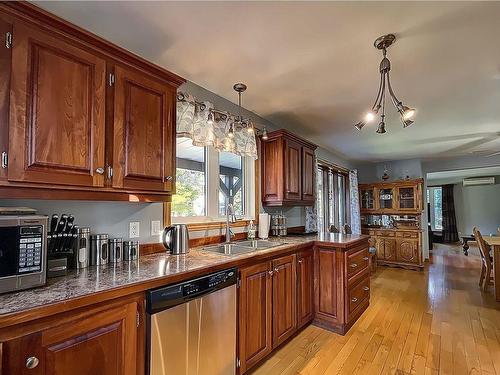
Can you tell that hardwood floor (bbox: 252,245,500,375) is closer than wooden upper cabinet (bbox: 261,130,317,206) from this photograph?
Yes

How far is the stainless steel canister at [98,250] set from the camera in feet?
5.48

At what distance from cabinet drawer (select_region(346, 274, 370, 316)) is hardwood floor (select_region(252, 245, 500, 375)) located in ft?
0.63

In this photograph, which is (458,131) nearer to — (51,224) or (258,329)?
(258,329)

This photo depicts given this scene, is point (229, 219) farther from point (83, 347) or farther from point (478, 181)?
point (478, 181)

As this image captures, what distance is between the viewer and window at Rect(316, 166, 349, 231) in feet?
16.9

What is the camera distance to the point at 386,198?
6145 mm

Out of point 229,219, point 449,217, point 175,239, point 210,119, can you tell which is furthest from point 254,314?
point 449,217

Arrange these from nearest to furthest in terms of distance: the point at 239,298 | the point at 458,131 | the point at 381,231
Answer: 1. the point at 239,298
2. the point at 458,131
3. the point at 381,231

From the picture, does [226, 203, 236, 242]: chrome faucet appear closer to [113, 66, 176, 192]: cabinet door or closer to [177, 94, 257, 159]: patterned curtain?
[177, 94, 257, 159]: patterned curtain

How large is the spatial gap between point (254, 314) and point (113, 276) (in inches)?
43.7

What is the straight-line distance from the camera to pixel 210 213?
A: 2.66m

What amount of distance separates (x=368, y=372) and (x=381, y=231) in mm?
4389

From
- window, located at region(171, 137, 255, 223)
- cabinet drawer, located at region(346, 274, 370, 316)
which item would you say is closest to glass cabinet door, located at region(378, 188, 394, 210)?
cabinet drawer, located at region(346, 274, 370, 316)

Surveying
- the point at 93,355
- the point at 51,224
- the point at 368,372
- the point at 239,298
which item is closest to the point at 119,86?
the point at 51,224
